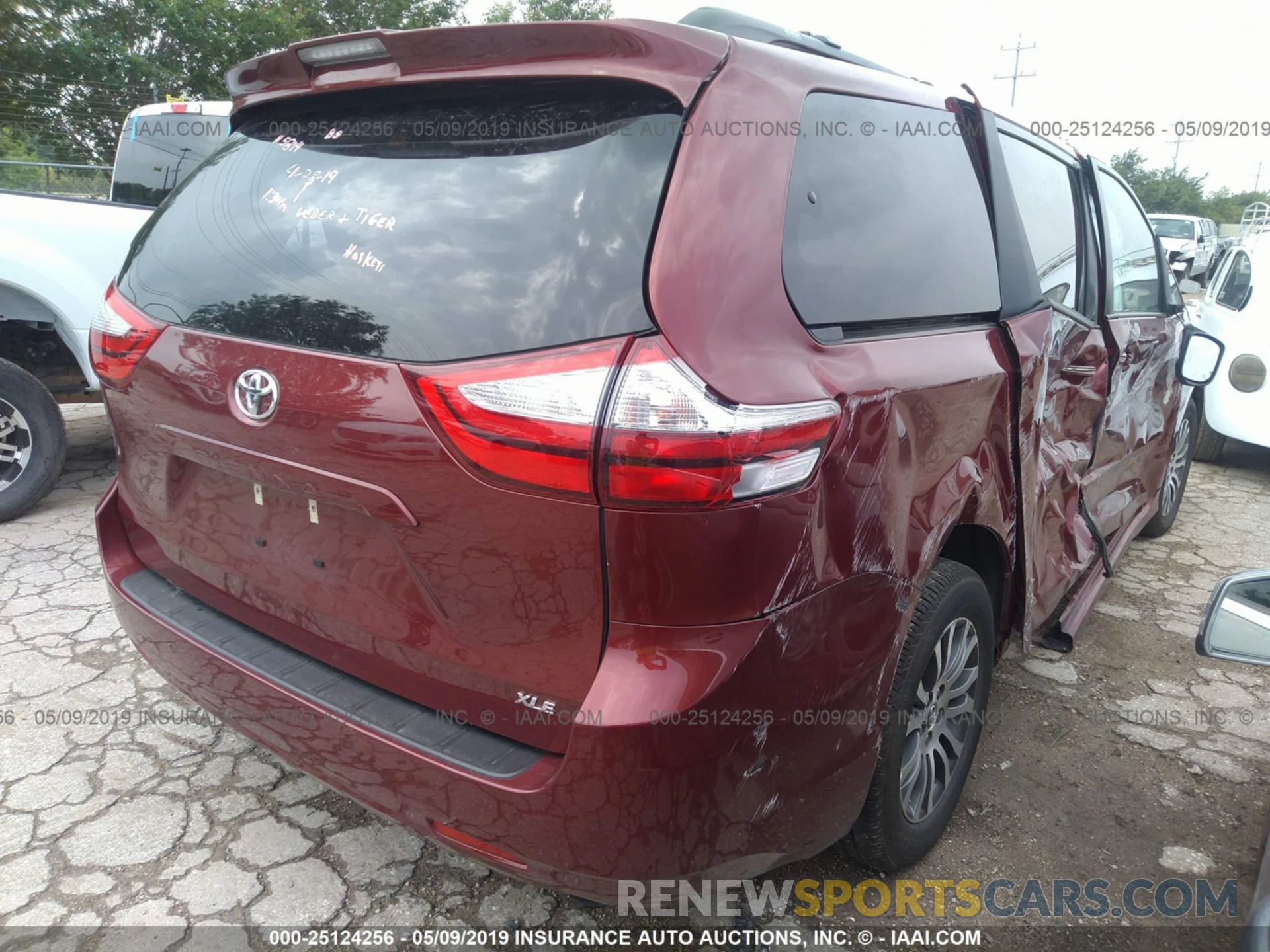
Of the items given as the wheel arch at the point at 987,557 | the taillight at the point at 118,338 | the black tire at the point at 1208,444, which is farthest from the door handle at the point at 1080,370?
the black tire at the point at 1208,444

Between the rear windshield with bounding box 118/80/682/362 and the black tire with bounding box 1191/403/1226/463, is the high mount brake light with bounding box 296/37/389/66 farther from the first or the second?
the black tire with bounding box 1191/403/1226/463

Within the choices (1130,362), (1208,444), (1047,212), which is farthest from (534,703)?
(1208,444)

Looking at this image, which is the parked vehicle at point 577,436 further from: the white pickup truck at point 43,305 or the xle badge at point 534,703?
the white pickup truck at point 43,305

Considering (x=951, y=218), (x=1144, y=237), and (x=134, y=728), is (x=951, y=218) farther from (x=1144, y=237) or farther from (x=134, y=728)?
(x=134, y=728)

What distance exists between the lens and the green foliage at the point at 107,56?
1767cm

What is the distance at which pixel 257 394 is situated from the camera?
5.16ft

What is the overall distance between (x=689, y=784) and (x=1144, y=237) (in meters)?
3.41

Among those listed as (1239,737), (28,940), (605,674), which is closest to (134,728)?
(28,940)

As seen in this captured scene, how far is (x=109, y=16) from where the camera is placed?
1858 cm

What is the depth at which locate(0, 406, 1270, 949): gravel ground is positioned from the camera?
1918 millimetres

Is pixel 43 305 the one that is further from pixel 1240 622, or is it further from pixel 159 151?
pixel 1240 622

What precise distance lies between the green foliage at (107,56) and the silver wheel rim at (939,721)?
2034 cm

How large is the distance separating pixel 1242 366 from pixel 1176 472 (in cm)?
181

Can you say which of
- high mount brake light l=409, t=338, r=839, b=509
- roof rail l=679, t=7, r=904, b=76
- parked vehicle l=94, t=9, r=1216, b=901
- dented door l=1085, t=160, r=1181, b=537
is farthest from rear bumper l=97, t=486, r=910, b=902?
dented door l=1085, t=160, r=1181, b=537
